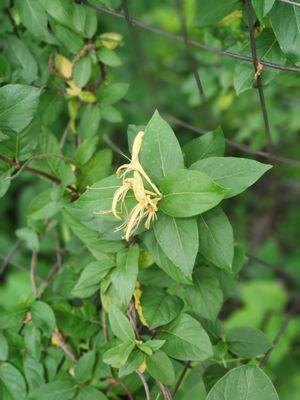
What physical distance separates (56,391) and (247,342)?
0.29 meters

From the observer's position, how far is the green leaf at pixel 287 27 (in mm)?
775

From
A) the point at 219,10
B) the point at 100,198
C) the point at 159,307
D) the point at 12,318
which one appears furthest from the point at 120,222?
the point at 219,10

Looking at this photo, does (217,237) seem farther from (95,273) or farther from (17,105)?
(17,105)

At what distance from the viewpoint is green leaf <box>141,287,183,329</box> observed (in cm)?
81

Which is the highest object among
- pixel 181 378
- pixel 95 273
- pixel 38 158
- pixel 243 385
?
pixel 38 158

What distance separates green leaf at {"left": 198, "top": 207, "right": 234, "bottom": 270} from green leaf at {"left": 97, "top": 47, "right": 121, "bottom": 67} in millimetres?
314

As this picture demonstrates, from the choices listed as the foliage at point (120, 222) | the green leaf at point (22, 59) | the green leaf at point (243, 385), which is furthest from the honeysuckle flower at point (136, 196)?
the green leaf at point (22, 59)

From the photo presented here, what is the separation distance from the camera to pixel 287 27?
0.78 metres

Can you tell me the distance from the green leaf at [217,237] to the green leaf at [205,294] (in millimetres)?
91

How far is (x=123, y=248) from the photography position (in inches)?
31.7

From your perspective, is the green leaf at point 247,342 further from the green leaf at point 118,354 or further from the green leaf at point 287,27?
the green leaf at point 287,27

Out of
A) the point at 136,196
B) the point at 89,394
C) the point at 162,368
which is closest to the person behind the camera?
the point at 136,196

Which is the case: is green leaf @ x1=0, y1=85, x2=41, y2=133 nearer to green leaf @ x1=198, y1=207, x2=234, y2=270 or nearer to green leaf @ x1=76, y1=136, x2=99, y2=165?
green leaf @ x1=76, y1=136, x2=99, y2=165

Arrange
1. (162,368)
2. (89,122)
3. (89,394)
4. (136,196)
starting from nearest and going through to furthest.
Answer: (136,196) < (162,368) < (89,394) < (89,122)
